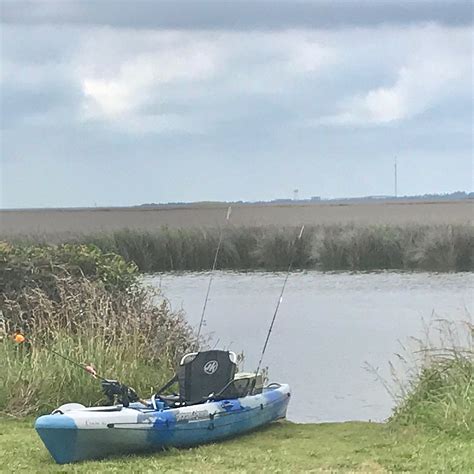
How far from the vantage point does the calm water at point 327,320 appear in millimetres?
12992

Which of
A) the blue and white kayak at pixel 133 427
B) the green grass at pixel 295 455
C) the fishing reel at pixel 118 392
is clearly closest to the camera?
the green grass at pixel 295 455

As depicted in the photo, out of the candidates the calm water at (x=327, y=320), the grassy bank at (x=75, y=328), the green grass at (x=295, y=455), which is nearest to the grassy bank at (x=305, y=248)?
the calm water at (x=327, y=320)

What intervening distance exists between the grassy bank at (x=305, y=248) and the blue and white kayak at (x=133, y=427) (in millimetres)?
22083

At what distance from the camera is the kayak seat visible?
965 centimetres

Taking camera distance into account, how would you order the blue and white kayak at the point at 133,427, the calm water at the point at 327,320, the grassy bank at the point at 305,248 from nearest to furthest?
the blue and white kayak at the point at 133,427 < the calm water at the point at 327,320 < the grassy bank at the point at 305,248

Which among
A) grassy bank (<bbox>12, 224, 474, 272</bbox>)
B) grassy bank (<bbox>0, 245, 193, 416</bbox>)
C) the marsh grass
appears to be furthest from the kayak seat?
grassy bank (<bbox>12, 224, 474, 272</bbox>)

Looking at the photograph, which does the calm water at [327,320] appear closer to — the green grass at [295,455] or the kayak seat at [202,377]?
the kayak seat at [202,377]

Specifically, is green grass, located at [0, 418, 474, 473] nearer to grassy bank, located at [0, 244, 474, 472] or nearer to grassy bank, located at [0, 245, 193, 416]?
Result: grassy bank, located at [0, 244, 474, 472]

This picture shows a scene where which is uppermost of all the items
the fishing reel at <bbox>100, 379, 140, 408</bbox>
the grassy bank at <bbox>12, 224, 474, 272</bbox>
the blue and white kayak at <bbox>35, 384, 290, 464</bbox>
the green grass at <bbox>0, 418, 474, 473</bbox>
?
the grassy bank at <bbox>12, 224, 474, 272</bbox>

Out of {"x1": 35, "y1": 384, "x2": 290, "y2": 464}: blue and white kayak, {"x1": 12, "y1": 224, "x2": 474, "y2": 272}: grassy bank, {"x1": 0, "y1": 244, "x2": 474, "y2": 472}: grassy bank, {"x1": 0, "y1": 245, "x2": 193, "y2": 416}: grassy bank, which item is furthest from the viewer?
{"x1": 12, "y1": 224, "x2": 474, "y2": 272}: grassy bank

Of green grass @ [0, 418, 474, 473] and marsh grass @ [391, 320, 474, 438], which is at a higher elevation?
marsh grass @ [391, 320, 474, 438]

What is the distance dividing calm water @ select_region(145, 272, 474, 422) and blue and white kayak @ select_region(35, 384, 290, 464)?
2.44 m

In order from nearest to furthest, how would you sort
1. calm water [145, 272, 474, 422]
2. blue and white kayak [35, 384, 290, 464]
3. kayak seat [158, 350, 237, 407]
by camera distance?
blue and white kayak [35, 384, 290, 464] → kayak seat [158, 350, 237, 407] → calm water [145, 272, 474, 422]

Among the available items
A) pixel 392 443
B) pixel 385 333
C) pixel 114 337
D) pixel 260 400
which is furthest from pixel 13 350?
pixel 385 333
